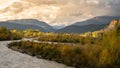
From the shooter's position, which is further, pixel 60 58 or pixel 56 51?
pixel 56 51

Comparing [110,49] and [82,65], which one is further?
[82,65]

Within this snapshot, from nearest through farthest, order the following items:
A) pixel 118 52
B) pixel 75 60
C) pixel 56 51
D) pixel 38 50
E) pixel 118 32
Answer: pixel 118 52 → pixel 118 32 → pixel 75 60 → pixel 56 51 → pixel 38 50

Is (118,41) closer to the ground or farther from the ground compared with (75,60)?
farther from the ground

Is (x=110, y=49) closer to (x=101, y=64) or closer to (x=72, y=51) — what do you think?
(x=101, y=64)

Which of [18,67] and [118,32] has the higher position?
[118,32]

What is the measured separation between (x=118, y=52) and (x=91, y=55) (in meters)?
5.09

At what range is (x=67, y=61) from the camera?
129 feet

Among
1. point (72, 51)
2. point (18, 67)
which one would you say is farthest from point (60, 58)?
point (18, 67)

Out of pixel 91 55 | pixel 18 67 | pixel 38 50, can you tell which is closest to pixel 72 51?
pixel 91 55

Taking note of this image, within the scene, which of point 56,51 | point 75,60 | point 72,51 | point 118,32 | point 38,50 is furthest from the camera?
point 38,50

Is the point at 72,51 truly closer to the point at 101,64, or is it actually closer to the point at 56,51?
the point at 56,51

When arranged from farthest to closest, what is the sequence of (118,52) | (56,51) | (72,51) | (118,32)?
1. (56,51)
2. (72,51)
3. (118,32)
4. (118,52)

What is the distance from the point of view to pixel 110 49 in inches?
1298

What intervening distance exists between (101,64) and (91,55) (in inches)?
169
